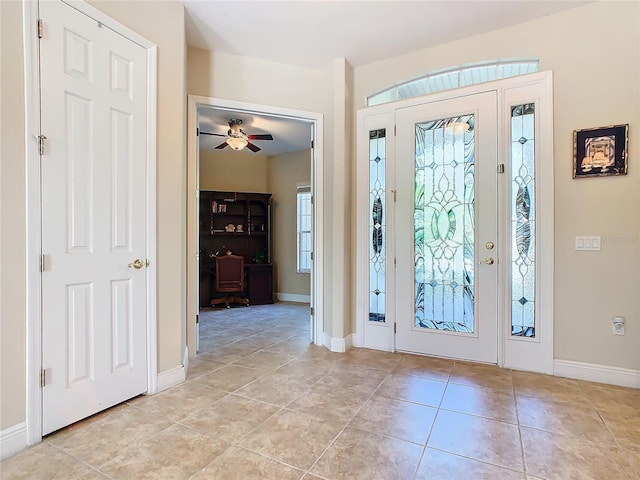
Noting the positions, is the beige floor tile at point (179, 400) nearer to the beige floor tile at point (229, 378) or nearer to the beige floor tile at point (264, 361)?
the beige floor tile at point (229, 378)

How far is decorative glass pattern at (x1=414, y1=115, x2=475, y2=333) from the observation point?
3.17 meters

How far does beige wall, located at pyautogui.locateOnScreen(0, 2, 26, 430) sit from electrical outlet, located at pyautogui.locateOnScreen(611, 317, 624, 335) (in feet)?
13.2

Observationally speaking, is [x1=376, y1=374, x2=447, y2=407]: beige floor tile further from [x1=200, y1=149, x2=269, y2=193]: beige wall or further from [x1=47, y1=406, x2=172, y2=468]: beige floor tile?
[x1=200, y1=149, x2=269, y2=193]: beige wall

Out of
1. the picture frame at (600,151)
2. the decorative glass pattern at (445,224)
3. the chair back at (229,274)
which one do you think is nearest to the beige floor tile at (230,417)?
the decorative glass pattern at (445,224)

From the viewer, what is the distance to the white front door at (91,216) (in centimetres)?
196

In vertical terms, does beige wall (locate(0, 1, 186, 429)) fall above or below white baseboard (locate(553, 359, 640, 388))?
above

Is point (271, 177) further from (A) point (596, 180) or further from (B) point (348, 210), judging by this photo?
(A) point (596, 180)

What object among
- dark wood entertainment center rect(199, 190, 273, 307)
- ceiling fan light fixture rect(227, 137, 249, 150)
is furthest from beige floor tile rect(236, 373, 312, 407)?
dark wood entertainment center rect(199, 190, 273, 307)

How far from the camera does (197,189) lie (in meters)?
3.33

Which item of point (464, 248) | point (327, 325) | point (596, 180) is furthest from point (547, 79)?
point (327, 325)

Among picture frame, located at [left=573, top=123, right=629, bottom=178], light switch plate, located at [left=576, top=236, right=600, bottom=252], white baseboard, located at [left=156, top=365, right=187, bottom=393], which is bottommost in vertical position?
white baseboard, located at [left=156, top=365, right=187, bottom=393]

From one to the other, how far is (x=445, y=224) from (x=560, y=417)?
1727 mm

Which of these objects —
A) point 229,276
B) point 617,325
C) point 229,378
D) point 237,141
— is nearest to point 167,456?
point 229,378

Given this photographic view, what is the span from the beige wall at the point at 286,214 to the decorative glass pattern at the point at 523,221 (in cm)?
411
